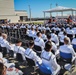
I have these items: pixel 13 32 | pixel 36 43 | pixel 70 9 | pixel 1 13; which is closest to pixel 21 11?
pixel 1 13

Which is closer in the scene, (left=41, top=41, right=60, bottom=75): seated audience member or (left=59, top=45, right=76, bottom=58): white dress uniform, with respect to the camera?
(left=41, top=41, right=60, bottom=75): seated audience member

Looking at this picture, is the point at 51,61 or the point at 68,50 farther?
the point at 68,50

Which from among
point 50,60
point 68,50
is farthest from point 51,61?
point 68,50

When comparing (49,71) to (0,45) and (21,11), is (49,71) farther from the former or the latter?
(21,11)

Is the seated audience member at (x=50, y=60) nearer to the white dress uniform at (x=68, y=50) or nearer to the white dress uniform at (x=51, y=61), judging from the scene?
the white dress uniform at (x=51, y=61)

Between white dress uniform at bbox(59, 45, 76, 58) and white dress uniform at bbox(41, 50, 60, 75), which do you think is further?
white dress uniform at bbox(59, 45, 76, 58)

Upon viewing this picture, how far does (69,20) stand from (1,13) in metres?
38.2

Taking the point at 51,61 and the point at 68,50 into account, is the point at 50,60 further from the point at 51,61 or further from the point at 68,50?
the point at 68,50

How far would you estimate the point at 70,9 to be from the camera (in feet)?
80.6

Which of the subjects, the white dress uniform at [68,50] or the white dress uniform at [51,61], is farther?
the white dress uniform at [68,50]

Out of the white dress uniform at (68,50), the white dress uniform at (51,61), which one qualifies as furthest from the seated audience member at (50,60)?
the white dress uniform at (68,50)

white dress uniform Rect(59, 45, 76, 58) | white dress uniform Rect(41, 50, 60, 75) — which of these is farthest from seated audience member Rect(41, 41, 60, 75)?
Answer: white dress uniform Rect(59, 45, 76, 58)

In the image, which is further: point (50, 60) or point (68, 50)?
point (68, 50)

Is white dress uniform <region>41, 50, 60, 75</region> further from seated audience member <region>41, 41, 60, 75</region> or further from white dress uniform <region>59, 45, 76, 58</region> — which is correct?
white dress uniform <region>59, 45, 76, 58</region>
